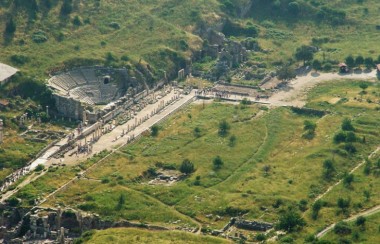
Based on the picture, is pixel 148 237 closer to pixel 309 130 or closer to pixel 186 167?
pixel 186 167

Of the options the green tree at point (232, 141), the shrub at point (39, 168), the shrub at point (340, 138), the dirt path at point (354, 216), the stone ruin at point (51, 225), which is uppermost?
the shrub at point (340, 138)

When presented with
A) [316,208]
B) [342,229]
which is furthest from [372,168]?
[342,229]

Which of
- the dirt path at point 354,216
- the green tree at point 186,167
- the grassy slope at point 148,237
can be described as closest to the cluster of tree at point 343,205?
the dirt path at point 354,216

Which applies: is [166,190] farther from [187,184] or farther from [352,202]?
[352,202]

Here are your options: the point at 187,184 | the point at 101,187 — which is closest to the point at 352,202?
the point at 187,184

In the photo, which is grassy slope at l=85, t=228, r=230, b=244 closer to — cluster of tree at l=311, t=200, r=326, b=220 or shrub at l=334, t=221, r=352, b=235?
cluster of tree at l=311, t=200, r=326, b=220

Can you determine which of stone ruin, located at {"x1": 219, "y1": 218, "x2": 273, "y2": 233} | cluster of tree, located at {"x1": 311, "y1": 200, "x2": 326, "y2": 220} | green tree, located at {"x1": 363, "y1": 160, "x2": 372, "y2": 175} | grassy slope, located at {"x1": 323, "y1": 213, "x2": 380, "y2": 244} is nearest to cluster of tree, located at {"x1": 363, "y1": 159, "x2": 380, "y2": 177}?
green tree, located at {"x1": 363, "y1": 160, "x2": 372, "y2": 175}

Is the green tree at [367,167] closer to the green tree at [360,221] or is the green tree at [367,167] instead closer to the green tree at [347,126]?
the green tree at [347,126]

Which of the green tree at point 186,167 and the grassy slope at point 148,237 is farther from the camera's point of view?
the green tree at point 186,167
